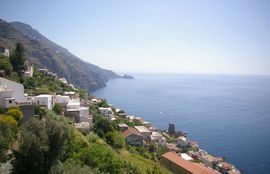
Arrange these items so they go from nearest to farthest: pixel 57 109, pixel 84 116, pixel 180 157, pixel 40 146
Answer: pixel 40 146 → pixel 57 109 → pixel 84 116 → pixel 180 157

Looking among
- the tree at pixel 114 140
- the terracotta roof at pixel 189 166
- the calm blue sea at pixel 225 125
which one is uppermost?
the tree at pixel 114 140

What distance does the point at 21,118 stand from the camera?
20.3 meters

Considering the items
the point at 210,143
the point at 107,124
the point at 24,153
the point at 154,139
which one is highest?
the point at 24,153

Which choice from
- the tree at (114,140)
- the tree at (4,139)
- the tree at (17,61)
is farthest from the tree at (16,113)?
the tree at (17,61)

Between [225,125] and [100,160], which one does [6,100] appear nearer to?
[100,160]

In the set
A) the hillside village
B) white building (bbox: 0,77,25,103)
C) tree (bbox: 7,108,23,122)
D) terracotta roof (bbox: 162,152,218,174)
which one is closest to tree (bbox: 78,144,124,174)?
the hillside village

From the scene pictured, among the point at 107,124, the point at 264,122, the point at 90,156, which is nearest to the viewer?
the point at 90,156

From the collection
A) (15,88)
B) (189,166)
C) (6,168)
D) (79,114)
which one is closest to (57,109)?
(79,114)

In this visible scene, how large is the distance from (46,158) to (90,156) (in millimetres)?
3145

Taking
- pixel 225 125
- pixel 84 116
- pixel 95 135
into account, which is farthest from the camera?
pixel 225 125

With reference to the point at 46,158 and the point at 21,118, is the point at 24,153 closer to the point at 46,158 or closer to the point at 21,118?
the point at 46,158

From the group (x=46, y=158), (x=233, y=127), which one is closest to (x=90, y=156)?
(x=46, y=158)

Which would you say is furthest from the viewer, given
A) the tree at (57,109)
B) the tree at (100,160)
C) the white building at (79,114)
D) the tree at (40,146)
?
the white building at (79,114)

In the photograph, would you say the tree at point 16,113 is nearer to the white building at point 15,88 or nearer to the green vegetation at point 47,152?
the green vegetation at point 47,152
